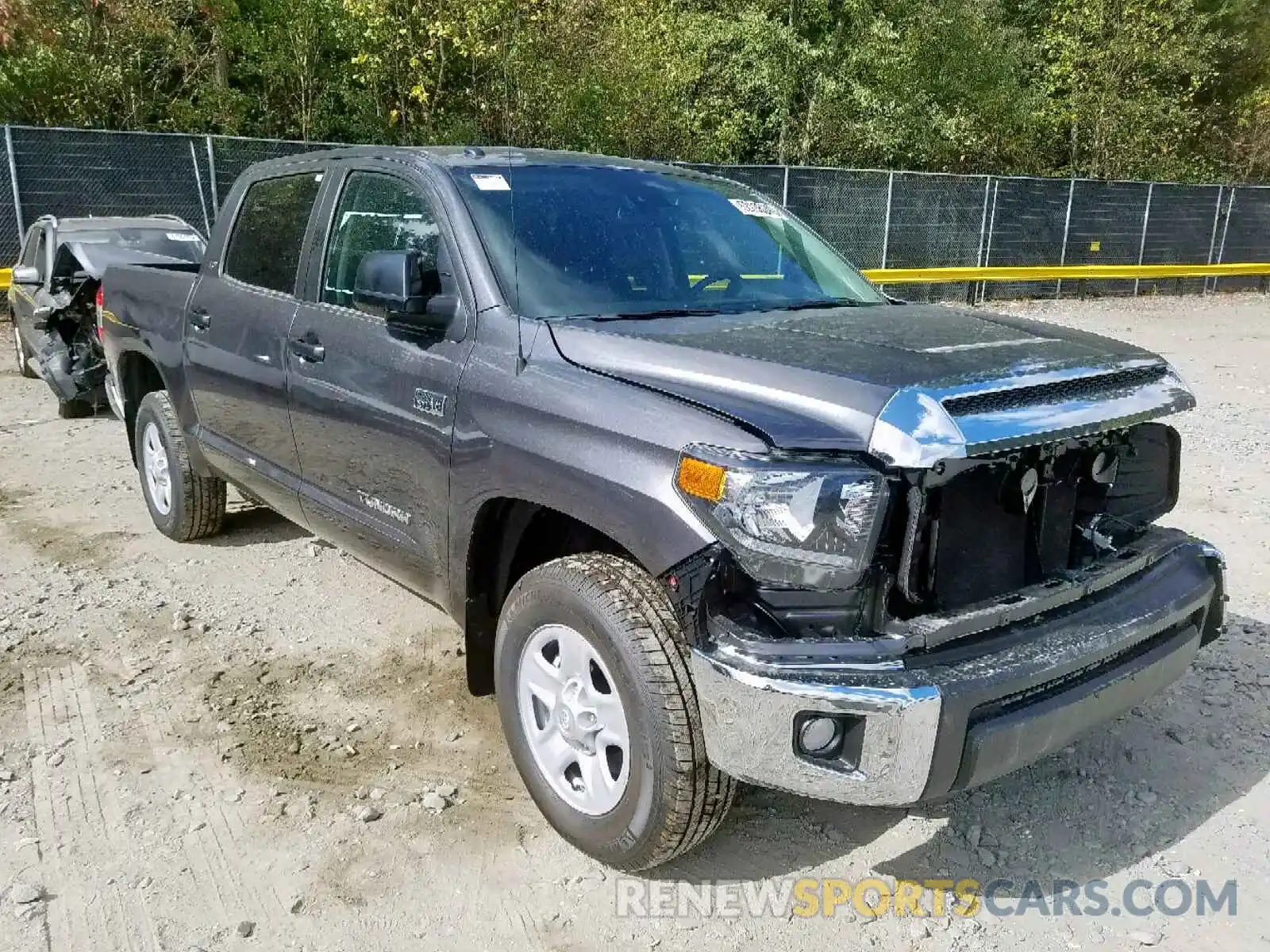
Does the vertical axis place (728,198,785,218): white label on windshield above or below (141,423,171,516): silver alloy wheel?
above

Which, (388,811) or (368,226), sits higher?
(368,226)

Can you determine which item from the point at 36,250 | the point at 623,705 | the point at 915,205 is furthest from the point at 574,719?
the point at 915,205

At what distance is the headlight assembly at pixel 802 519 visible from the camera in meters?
2.32

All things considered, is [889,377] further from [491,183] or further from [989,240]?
[989,240]

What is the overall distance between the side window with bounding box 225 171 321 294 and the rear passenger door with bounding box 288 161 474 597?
0.70ft

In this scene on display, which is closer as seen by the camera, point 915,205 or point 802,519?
point 802,519

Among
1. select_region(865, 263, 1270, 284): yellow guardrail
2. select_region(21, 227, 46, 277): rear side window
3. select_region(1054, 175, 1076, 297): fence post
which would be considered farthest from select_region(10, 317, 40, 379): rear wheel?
select_region(1054, 175, 1076, 297): fence post

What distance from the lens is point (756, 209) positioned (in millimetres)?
4105

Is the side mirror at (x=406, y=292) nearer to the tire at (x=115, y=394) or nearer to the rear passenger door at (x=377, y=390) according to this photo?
the rear passenger door at (x=377, y=390)

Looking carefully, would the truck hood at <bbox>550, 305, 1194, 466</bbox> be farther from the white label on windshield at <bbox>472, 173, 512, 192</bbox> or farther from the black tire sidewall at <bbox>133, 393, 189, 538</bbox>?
the black tire sidewall at <bbox>133, 393, 189, 538</bbox>

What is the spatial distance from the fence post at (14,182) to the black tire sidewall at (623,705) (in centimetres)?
1249

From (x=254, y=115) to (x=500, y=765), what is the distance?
17.2m

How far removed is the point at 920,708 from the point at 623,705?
0.74 meters

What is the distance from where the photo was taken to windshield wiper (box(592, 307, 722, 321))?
10.3ft
